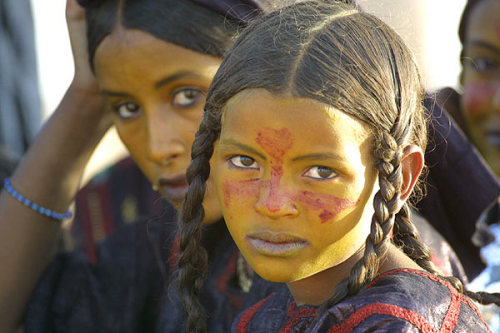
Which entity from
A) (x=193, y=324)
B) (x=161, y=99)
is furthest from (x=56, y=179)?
(x=193, y=324)

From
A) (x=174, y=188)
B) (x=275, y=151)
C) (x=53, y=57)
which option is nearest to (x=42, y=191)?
(x=174, y=188)

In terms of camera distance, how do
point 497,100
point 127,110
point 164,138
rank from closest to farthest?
point 164,138
point 127,110
point 497,100

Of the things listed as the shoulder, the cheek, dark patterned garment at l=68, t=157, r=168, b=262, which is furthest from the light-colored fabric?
the shoulder

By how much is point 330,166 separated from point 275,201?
13 cm

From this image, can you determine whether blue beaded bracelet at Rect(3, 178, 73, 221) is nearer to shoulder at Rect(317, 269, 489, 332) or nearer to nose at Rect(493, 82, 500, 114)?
shoulder at Rect(317, 269, 489, 332)

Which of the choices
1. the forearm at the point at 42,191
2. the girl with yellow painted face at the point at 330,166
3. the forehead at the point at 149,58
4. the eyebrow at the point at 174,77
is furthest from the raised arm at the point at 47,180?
the girl with yellow painted face at the point at 330,166

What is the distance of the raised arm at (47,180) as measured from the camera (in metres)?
2.60

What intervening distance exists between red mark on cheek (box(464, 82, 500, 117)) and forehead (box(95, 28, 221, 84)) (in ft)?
4.46

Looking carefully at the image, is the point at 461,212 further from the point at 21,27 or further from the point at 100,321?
the point at 21,27

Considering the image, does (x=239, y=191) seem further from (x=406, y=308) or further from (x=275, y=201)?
(x=406, y=308)

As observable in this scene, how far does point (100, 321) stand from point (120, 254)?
0.24 m

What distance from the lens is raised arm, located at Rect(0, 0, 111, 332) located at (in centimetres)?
260

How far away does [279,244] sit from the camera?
5.19 ft

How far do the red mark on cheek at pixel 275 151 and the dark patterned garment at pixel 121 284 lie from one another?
873 millimetres
